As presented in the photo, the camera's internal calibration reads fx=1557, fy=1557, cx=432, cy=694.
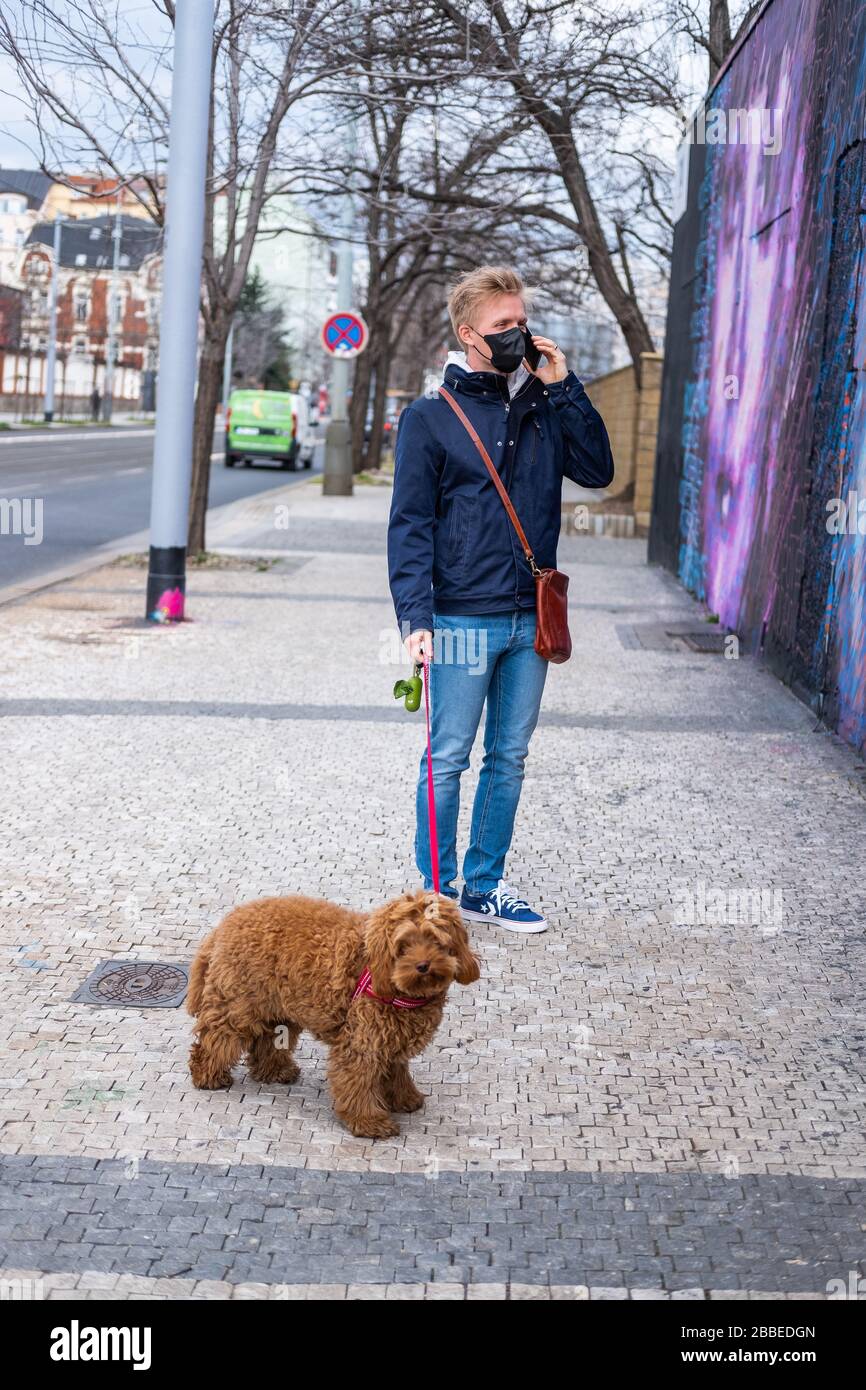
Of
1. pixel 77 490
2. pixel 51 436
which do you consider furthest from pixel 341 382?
pixel 51 436

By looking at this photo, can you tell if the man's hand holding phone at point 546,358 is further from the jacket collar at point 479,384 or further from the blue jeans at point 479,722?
the blue jeans at point 479,722

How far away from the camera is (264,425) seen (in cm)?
3972

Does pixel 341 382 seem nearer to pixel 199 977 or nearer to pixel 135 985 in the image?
pixel 135 985

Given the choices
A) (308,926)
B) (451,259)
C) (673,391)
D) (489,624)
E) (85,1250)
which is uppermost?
(451,259)

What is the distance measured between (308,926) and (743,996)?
5.13 ft

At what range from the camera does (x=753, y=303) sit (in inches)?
480

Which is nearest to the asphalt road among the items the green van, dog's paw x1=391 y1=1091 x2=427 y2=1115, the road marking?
the road marking

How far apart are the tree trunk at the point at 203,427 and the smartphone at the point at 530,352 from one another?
10.7 m

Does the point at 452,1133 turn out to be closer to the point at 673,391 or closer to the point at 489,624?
the point at 489,624

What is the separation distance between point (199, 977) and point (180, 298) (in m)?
8.16

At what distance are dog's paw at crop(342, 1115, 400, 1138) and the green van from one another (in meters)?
36.5

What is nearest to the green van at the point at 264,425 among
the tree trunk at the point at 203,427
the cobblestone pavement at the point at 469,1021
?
the tree trunk at the point at 203,427

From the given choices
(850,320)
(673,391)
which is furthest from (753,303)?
(673,391)

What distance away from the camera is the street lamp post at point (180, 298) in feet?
35.2
